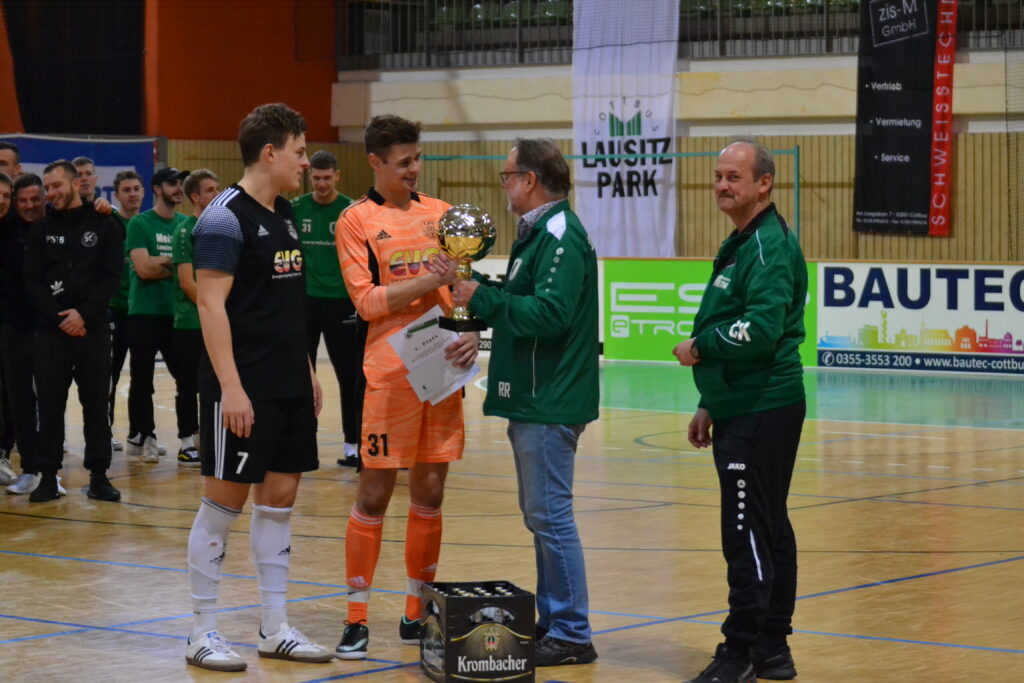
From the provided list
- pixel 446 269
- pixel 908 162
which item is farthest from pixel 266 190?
pixel 908 162

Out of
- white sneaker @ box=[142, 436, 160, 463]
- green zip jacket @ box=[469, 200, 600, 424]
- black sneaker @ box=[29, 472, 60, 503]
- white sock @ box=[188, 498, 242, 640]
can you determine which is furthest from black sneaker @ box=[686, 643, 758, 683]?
white sneaker @ box=[142, 436, 160, 463]

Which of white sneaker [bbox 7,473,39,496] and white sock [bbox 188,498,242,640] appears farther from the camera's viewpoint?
white sneaker [bbox 7,473,39,496]

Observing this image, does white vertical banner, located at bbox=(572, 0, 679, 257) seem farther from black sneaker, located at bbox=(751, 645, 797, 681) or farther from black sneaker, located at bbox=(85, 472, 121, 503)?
black sneaker, located at bbox=(751, 645, 797, 681)

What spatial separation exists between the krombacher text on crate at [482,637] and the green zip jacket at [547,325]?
0.68 meters

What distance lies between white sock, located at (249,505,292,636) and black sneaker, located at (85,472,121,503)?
13.7 ft

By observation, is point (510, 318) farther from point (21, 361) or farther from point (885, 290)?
point (885, 290)

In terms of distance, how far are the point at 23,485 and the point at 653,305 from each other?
36.9ft

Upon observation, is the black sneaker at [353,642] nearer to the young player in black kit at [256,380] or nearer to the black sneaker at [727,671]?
the young player in black kit at [256,380]

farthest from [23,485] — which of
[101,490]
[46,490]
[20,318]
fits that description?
[20,318]

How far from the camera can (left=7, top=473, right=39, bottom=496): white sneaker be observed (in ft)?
32.9

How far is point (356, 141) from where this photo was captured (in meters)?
26.5

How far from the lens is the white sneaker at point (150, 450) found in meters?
11.7

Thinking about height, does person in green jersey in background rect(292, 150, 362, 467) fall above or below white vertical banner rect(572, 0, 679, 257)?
below

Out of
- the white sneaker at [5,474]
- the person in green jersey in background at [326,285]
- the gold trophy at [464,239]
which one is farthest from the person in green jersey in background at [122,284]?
the gold trophy at [464,239]
